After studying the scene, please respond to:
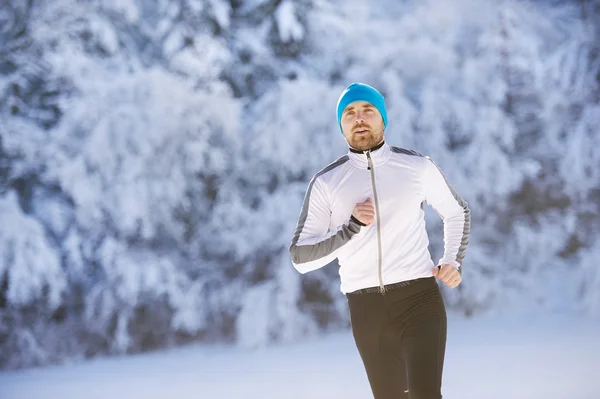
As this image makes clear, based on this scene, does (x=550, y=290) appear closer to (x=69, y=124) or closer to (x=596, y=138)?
(x=596, y=138)

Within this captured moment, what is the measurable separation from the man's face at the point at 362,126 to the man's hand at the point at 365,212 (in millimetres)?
174


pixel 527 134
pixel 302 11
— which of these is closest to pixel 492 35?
pixel 527 134

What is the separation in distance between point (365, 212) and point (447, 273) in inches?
10.1

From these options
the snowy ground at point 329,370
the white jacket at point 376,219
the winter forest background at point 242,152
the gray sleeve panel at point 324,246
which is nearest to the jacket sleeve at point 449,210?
the white jacket at point 376,219

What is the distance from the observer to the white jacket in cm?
160

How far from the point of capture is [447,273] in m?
1.63

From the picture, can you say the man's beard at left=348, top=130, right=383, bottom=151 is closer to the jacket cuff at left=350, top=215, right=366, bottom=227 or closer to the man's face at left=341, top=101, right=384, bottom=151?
the man's face at left=341, top=101, right=384, bottom=151

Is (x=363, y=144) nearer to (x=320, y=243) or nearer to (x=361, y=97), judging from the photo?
(x=361, y=97)

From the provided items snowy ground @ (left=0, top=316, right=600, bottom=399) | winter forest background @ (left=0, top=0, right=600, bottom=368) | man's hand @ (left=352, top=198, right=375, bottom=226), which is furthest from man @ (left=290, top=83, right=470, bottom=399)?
winter forest background @ (left=0, top=0, right=600, bottom=368)

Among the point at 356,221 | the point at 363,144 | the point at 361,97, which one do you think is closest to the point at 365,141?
the point at 363,144

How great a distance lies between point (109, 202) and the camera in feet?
16.9

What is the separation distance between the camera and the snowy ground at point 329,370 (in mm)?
3305

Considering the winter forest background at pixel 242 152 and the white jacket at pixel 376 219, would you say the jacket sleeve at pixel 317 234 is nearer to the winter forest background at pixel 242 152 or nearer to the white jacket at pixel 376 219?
the white jacket at pixel 376 219

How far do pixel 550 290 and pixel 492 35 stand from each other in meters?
2.02
